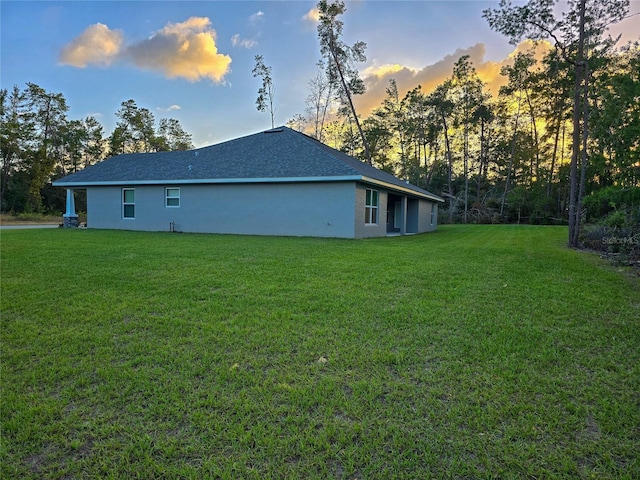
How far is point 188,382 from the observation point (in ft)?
8.64

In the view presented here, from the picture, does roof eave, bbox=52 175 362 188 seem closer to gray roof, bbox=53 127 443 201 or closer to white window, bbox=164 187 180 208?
gray roof, bbox=53 127 443 201

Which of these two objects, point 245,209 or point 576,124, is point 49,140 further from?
point 576,124

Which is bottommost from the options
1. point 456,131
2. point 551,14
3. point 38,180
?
point 38,180

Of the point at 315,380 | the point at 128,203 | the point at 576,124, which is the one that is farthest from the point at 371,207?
the point at 315,380

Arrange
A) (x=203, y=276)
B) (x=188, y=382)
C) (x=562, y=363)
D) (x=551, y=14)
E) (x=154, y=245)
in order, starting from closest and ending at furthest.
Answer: (x=188, y=382) → (x=562, y=363) → (x=203, y=276) → (x=154, y=245) → (x=551, y=14)

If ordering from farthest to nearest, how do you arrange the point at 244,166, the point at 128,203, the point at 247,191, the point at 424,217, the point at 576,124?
the point at 424,217, the point at 128,203, the point at 244,166, the point at 247,191, the point at 576,124

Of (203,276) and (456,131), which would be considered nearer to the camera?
(203,276)

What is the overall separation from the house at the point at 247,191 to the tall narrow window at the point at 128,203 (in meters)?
0.04

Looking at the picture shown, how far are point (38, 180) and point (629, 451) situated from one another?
143 feet

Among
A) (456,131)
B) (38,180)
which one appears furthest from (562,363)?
(38,180)

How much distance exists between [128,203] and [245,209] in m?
6.23

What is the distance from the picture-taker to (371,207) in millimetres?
13938

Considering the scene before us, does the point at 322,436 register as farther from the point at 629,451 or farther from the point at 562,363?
the point at 562,363

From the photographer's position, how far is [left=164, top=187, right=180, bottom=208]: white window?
49.9 ft
